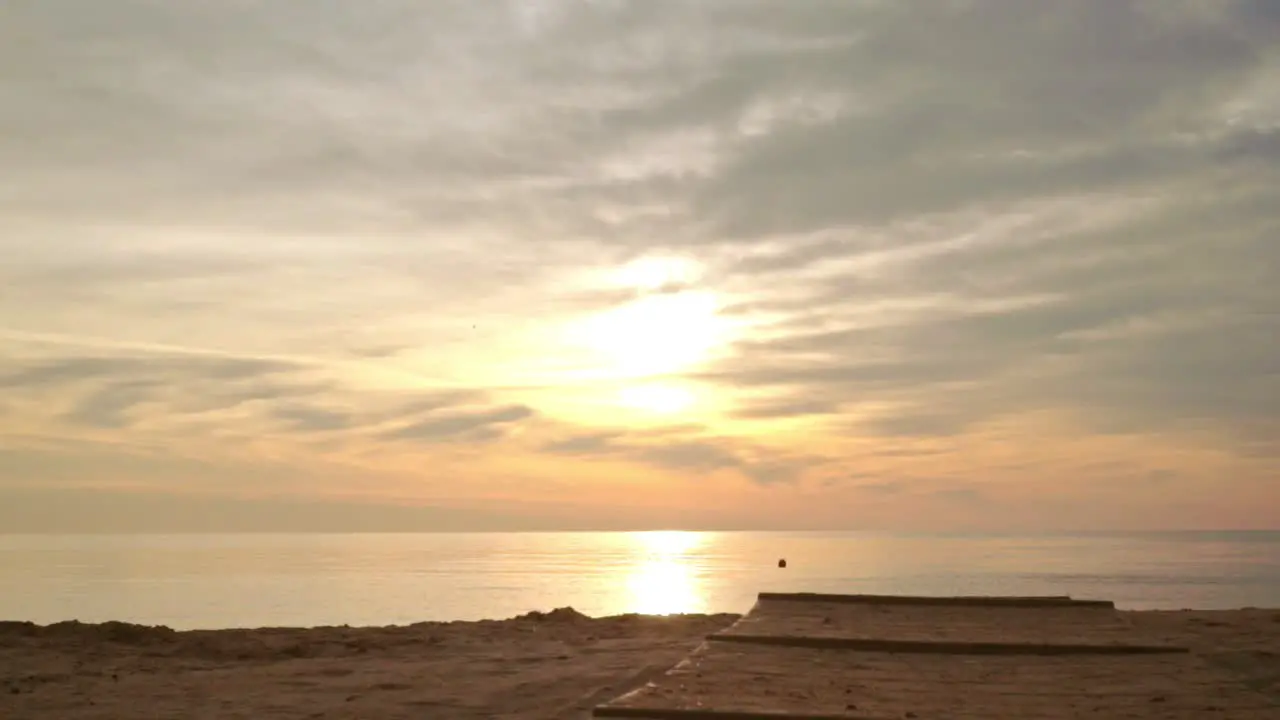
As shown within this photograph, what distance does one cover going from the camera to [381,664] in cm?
1182

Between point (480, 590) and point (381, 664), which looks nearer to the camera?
point (381, 664)

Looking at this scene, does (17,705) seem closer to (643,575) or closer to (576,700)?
(576,700)

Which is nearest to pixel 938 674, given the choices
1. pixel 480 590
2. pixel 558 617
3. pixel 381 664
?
pixel 381 664

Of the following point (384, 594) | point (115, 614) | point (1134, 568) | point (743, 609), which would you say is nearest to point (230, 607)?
point (115, 614)

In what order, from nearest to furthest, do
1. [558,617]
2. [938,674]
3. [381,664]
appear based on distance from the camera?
[938,674] → [381,664] → [558,617]

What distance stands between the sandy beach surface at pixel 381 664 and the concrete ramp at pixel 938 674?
1.00 metres

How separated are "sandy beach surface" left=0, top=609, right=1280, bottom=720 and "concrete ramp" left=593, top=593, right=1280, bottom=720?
3.27ft

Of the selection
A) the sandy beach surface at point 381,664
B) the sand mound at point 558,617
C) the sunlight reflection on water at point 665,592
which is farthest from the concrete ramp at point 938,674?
the sunlight reflection on water at point 665,592

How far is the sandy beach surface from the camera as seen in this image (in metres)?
9.33

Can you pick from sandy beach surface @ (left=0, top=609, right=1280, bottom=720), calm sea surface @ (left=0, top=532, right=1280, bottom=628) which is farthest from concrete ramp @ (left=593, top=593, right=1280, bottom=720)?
calm sea surface @ (left=0, top=532, right=1280, bottom=628)

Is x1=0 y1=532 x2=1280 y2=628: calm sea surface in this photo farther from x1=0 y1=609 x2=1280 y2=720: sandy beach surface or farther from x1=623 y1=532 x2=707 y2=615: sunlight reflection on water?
x1=0 y1=609 x2=1280 y2=720: sandy beach surface

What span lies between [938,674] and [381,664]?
6.41 meters

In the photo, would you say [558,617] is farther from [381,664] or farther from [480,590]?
[480,590]

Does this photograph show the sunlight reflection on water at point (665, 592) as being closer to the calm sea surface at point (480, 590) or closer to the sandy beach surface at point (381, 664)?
the calm sea surface at point (480, 590)
